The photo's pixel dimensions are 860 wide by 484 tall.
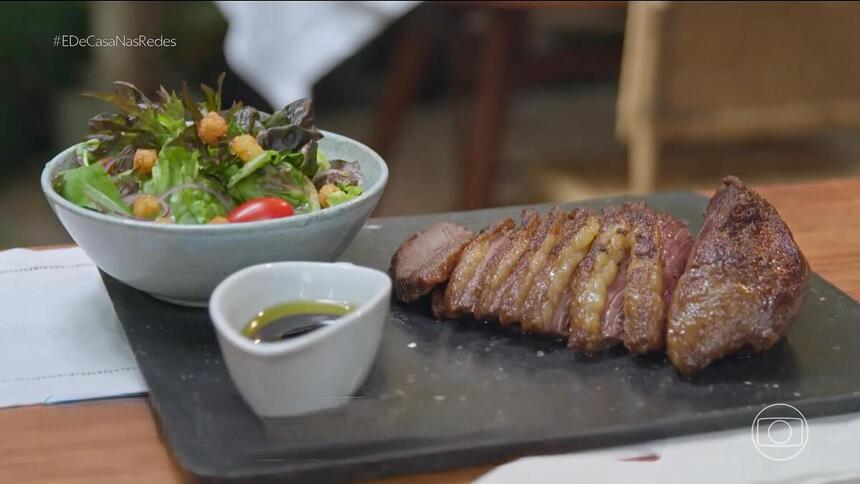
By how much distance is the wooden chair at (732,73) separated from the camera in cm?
230

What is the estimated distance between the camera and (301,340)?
38.7 inches

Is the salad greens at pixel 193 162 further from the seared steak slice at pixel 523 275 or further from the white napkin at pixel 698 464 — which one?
the white napkin at pixel 698 464

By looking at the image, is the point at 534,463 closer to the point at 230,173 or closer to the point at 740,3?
the point at 230,173

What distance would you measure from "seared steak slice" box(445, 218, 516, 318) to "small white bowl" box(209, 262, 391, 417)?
17 cm

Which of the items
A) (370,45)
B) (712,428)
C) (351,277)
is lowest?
(370,45)

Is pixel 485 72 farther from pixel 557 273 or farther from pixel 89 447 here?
pixel 89 447

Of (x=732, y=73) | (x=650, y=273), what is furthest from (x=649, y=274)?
(x=732, y=73)

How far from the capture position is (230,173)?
129 centimetres

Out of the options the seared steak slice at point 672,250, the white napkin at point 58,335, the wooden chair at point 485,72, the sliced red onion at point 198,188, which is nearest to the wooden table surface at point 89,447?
the white napkin at point 58,335

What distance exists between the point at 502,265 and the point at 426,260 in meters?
0.11

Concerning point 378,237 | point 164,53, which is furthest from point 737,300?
point 164,53

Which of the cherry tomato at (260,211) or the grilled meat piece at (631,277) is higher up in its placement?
the cherry tomato at (260,211)

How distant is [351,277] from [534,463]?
0.98ft

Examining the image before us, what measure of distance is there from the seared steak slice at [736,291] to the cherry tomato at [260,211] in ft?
1.61
